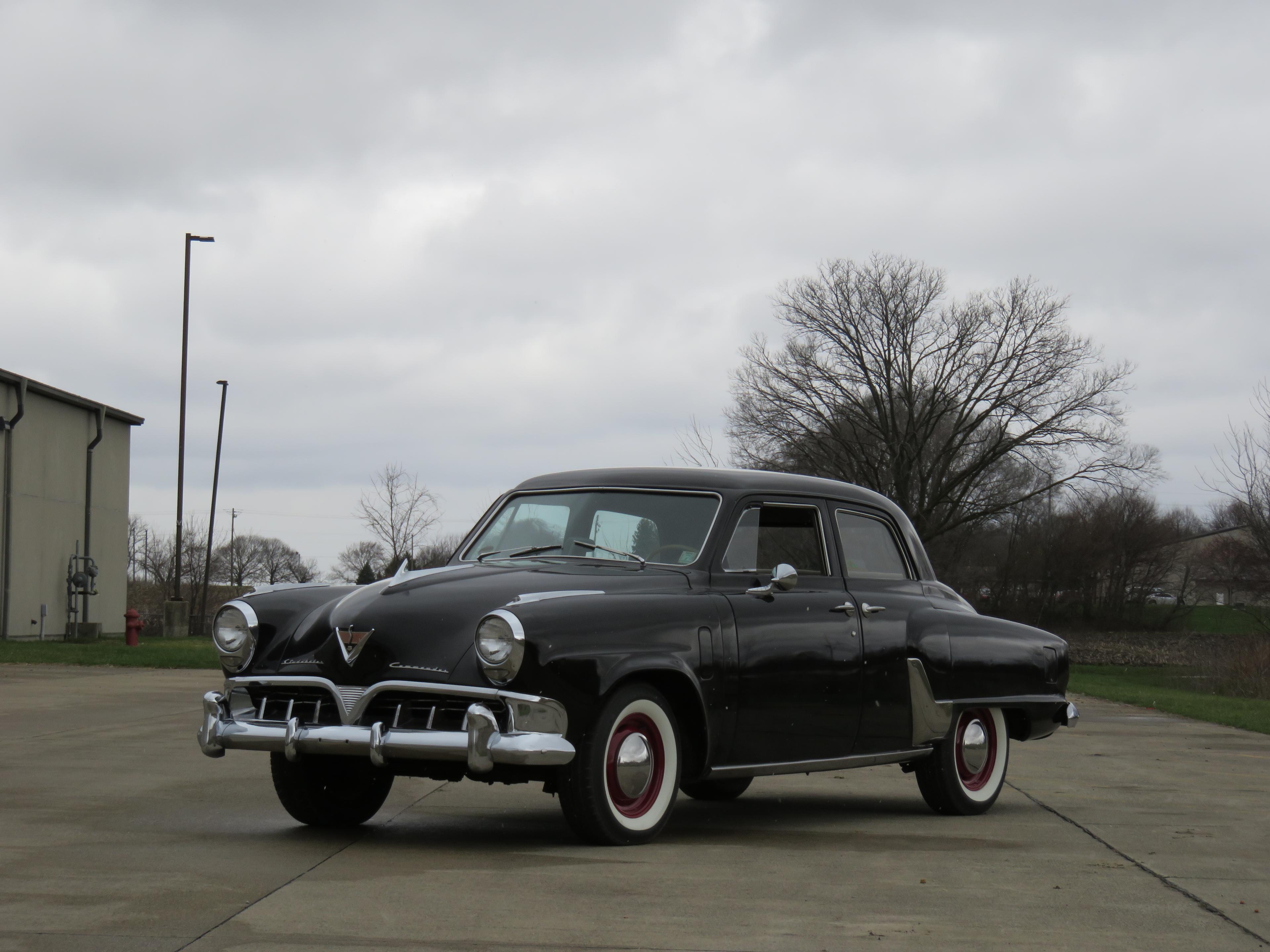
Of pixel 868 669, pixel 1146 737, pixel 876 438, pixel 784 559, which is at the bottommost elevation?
pixel 1146 737

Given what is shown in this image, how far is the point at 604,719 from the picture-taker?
19.7 ft

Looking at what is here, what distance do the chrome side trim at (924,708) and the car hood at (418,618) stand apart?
5.28 ft

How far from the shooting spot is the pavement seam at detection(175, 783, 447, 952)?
4387 millimetres

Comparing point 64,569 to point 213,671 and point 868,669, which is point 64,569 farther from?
point 868,669

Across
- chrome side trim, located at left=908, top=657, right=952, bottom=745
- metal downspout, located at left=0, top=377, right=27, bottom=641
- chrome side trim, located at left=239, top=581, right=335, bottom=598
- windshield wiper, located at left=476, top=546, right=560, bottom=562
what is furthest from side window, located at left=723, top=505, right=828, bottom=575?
metal downspout, located at left=0, top=377, right=27, bottom=641

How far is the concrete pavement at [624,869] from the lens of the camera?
179 inches

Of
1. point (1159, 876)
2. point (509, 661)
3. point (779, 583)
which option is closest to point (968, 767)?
point (779, 583)

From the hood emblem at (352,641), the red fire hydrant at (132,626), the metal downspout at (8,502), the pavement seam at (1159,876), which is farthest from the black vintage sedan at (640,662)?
the metal downspout at (8,502)

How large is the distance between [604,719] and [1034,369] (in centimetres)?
4482

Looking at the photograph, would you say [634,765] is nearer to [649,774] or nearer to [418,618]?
[649,774]

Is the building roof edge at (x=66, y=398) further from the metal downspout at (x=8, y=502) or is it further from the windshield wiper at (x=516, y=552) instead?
the windshield wiper at (x=516, y=552)

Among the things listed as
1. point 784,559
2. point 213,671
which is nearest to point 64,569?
point 213,671

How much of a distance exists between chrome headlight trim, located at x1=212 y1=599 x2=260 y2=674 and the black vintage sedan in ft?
0.04

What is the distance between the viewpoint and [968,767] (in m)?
8.12
